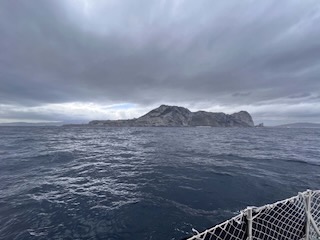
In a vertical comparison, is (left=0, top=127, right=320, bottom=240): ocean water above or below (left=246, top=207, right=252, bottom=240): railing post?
below

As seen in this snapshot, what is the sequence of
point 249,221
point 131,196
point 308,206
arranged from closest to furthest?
point 249,221
point 308,206
point 131,196

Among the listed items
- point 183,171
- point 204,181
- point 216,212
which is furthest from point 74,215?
point 183,171

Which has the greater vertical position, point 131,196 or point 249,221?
point 249,221

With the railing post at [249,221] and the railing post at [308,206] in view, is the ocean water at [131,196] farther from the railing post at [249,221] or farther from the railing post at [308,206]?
the railing post at [249,221]

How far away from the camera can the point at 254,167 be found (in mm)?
18078

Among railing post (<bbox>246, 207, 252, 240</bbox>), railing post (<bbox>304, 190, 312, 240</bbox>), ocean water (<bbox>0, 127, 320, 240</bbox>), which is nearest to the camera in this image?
railing post (<bbox>246, 207, 252, 240</bbox>)

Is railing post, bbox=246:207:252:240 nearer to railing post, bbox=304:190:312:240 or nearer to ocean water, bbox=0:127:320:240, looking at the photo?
railing post, bbox=304:190:312:240

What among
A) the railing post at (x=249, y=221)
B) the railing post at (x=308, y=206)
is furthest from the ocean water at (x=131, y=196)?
the railing post at (x=249, y=221)

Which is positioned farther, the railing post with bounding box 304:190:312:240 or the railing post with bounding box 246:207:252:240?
the railing post with bounding box 304:190:312:240

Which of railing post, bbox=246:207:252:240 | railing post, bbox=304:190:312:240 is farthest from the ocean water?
railing post, bbox=246:207:252:240

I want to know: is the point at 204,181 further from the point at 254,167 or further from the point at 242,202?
the point at 254,167

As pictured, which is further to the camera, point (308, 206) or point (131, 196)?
point (131, 196)

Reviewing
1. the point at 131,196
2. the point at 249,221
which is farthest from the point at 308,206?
the point at 131,196

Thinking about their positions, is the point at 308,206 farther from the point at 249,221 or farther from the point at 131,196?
the point at 131,196
